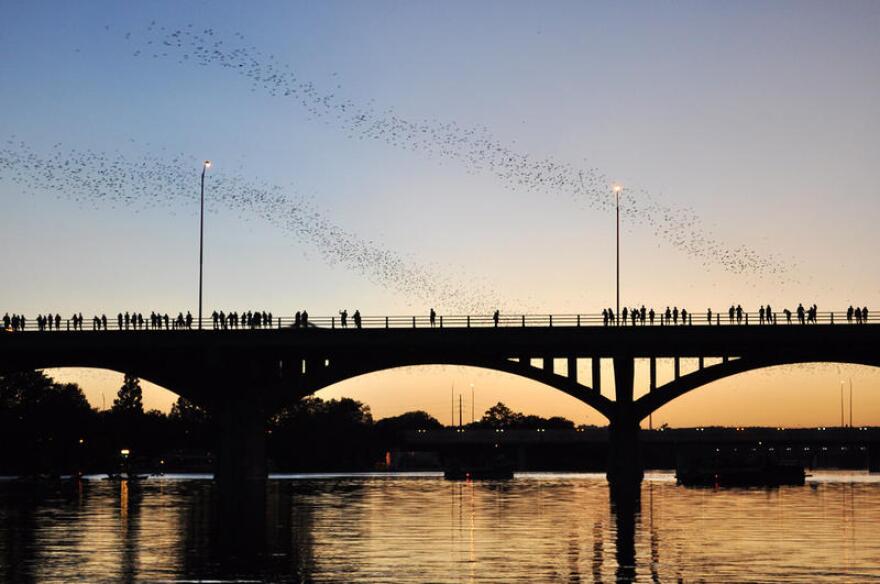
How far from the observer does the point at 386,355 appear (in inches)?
4158

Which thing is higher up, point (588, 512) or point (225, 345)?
point (225, 345)

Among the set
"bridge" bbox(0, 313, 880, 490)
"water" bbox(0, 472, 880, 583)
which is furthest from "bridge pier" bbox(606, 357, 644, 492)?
"water" bbox(0, 472, 880, 583)

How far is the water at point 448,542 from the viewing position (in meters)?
33.7

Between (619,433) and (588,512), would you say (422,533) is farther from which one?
(619,433)

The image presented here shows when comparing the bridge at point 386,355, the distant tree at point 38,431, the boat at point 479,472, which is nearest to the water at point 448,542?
the bridge at point 386,355

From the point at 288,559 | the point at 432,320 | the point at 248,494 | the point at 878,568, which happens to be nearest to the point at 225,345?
the point at 432,320

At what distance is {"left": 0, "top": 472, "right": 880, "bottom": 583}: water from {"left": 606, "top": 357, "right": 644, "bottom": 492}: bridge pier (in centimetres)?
3459

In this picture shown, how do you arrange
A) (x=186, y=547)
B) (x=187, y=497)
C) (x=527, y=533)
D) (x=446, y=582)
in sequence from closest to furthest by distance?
(x=446, y=582), (x=186, y=547), (x=527, y=533), (x=187, y=497)

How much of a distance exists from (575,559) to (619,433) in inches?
2838

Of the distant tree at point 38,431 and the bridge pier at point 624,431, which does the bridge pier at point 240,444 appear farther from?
the distant tree at point 38,431

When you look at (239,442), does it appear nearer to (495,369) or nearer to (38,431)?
(495,369)

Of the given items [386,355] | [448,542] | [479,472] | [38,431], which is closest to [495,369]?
[386,355]

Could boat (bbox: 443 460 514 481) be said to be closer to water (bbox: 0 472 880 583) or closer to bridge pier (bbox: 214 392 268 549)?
bridge pier (bbox: 214 392 268 549)

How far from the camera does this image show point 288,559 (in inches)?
1474
